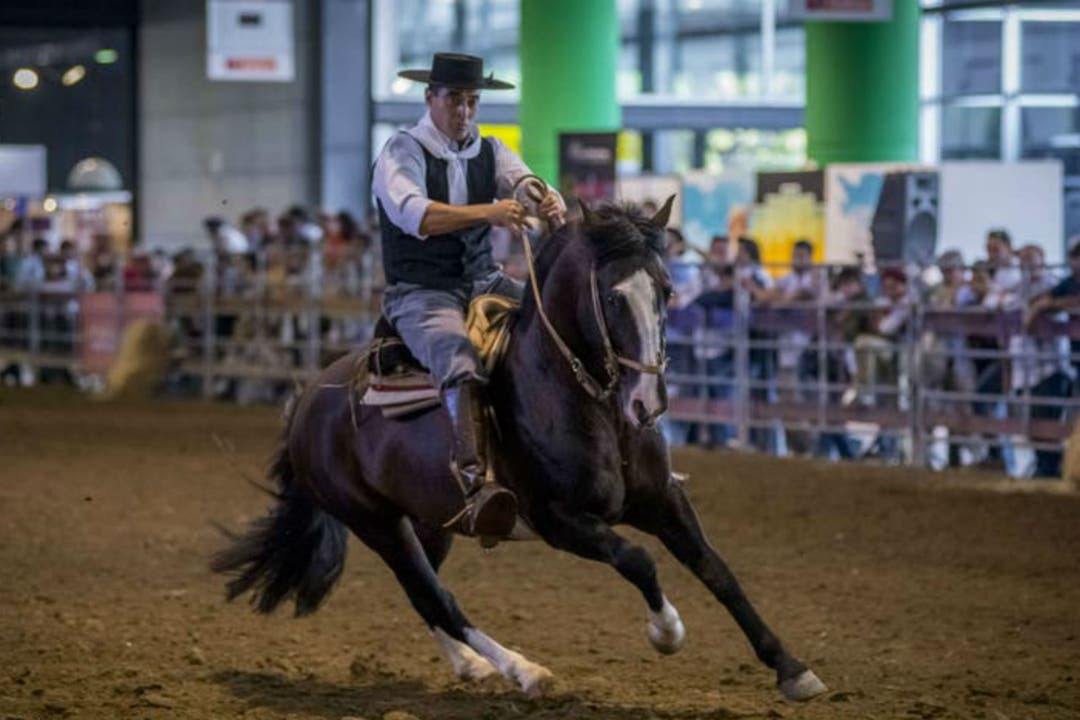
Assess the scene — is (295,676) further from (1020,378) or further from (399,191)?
(1020,378)

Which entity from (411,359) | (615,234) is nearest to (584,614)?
(411,359)

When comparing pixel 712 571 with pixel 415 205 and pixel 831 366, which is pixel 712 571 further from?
pixel 831 366

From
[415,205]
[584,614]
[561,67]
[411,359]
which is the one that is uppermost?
[561,67]

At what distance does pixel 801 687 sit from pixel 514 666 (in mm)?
1095

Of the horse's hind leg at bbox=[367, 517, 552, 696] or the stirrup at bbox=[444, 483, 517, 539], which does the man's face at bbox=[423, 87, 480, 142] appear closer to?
the stirrup at bbox=[444, 483, 517, 539]

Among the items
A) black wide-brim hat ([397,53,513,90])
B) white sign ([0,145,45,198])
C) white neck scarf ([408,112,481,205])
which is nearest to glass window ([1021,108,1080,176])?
white sign ([0,145,45,198])

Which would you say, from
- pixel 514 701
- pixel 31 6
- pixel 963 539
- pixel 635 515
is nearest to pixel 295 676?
pixel 514 701

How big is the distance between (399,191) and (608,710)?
2067 millimetres

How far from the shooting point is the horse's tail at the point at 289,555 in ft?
29.2

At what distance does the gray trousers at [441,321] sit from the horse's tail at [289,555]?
1127 mm

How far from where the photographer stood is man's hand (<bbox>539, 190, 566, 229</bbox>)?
25.6 feet

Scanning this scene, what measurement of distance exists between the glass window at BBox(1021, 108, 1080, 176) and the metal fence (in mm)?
11295

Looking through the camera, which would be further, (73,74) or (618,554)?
(73,74)

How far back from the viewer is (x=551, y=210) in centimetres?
780
